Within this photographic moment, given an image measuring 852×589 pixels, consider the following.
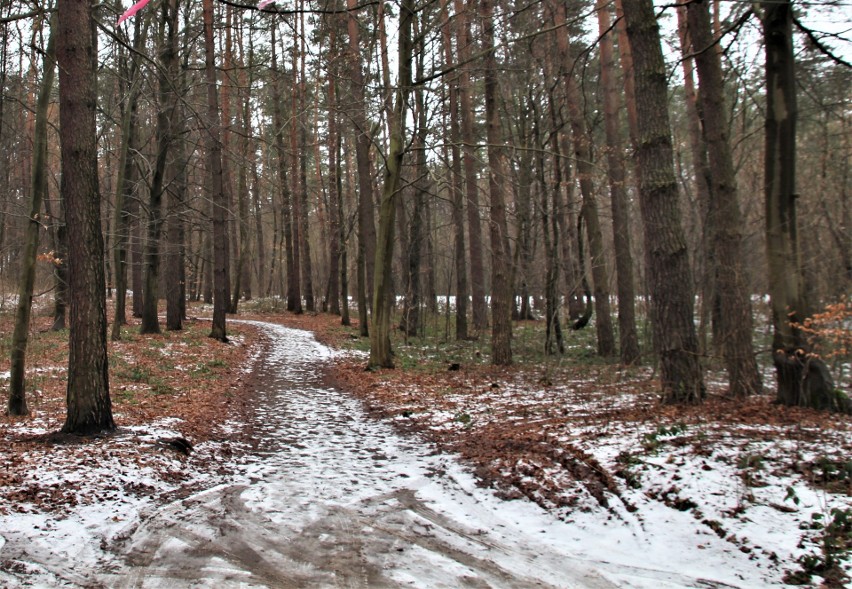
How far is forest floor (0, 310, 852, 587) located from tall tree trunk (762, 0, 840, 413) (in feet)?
1.58

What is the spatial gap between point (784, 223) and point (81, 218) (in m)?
7.81

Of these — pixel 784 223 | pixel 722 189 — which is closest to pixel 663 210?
pixel 784 223

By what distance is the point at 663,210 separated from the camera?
7.12m

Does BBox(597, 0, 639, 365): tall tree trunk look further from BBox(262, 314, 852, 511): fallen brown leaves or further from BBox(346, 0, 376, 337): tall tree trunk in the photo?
BBox(346, 0, 376, 337): tall tree trunk

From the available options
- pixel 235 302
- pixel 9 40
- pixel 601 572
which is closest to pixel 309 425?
pixel 601 572

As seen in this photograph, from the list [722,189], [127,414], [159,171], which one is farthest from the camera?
[159,171]

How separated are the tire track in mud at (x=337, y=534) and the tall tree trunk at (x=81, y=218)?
6.24 ft

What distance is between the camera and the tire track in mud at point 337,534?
3.46 meters

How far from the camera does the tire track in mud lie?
346 cm

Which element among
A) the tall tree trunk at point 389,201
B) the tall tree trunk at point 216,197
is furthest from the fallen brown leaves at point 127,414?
the tall tree trunk at point 389,201

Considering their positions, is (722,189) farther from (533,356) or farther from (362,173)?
(362,173)

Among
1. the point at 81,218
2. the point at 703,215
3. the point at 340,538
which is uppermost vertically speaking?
the point at 703,215

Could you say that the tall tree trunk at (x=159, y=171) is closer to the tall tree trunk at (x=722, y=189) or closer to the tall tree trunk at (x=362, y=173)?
the tall tree trunk at (x=362, y=173)

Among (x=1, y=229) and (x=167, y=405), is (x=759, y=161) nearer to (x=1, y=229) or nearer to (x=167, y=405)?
(x=167, y=405)
